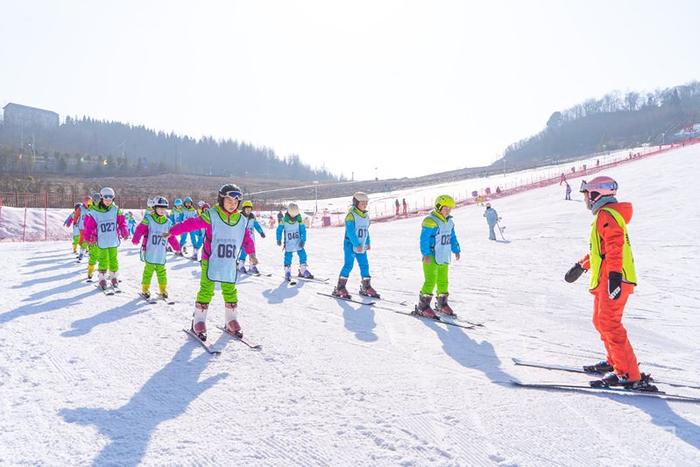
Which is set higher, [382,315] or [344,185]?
[344,185]

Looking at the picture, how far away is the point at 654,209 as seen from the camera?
2156 centimetres

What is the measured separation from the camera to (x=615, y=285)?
4.08m

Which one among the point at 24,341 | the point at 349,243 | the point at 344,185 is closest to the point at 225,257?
the point at 24,341

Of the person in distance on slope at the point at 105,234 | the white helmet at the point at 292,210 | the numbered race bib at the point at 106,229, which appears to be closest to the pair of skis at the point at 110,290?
the person in distance on slope at the point at 105,234

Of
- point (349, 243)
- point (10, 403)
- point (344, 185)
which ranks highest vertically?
point (344, 185)

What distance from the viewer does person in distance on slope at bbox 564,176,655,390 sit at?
4.14 meters

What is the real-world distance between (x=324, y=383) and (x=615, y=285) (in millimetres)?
2893

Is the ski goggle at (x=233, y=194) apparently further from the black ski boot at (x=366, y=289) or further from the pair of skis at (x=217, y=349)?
the black ski boot at (x=366, y=289)

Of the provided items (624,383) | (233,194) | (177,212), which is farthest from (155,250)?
(177,212)

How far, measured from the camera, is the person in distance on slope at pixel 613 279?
4.14 m

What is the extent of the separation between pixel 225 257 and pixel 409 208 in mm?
38737

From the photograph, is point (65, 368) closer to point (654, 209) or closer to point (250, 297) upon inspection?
point (250, 297)

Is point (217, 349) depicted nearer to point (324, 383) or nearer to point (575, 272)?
point (324, 383)

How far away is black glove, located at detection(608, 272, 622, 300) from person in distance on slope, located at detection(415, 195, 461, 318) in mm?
3252
